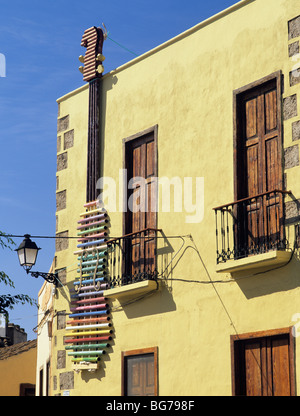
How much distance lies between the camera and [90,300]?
1592 centimetres

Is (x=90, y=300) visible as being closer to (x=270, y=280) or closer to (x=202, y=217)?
(x=202, y=217)

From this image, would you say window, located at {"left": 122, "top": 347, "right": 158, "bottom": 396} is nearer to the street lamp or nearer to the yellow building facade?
the yellow building facade

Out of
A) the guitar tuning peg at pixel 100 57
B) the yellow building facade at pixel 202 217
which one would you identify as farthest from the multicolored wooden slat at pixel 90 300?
the guitar tuning peg at pixel 100 57

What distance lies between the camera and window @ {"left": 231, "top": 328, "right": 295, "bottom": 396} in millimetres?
12375

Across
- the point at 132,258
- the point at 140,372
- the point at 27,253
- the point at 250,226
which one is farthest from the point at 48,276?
the point at 250,226

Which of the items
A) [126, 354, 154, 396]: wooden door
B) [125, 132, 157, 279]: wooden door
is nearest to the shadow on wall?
[125, 132, 157, 279]: wooden door

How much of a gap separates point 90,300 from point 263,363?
13.8 feet

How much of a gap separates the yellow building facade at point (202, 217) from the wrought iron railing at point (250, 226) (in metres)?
0.02

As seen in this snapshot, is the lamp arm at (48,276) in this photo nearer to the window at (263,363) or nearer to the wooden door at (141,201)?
the wooden door at (141,201)
